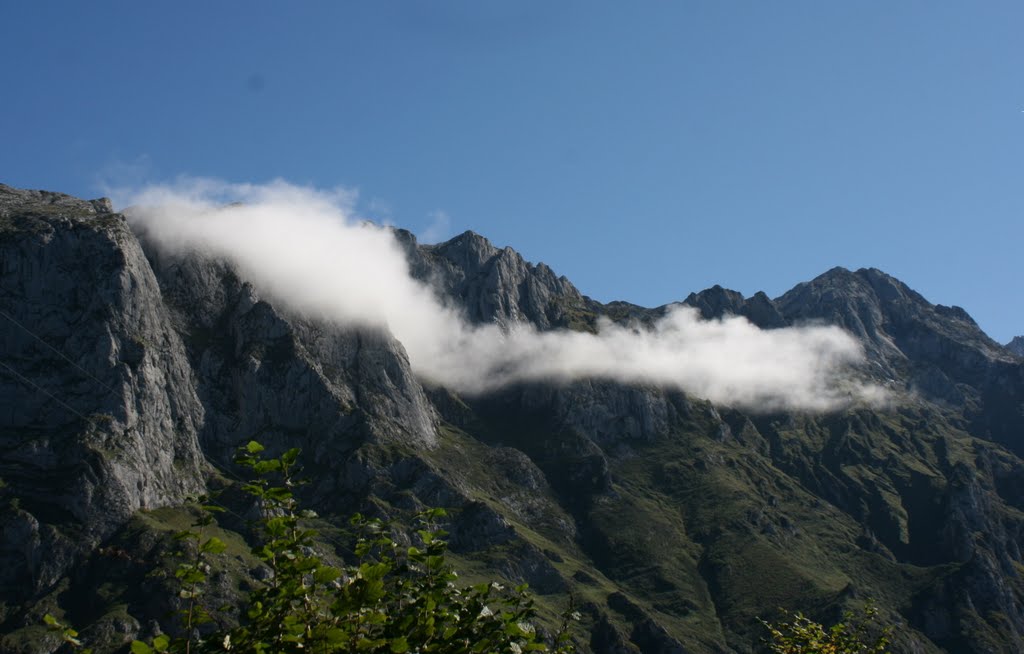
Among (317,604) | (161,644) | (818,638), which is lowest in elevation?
(818,638)

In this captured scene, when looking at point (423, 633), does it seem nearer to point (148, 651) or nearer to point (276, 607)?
point (276, 607)

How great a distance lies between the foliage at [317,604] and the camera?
11.9m

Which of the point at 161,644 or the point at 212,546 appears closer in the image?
the point at 161,644

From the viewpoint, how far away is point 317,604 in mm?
13125

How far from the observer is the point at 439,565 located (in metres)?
14.1

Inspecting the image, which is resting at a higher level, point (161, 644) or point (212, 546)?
point (212, 546)

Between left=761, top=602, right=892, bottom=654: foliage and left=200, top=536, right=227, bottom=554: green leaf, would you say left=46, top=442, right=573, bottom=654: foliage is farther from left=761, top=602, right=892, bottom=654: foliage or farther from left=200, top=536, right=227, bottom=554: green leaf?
left=761, top=602, right=892, bottom=654: foliage

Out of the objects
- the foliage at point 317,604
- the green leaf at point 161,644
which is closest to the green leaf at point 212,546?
the foliage at point 317,604

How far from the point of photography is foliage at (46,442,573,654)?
11.9m

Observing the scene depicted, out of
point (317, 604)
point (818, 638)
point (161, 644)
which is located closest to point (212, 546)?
point (161, 644)

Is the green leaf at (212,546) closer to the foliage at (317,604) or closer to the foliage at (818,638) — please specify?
the foliage at (317,604)

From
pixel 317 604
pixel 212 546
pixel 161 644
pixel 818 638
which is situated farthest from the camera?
pixel 818 638

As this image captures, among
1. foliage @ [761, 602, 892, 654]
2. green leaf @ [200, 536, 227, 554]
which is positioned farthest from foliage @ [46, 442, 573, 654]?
foliage @ [761, 602, 892, 654]

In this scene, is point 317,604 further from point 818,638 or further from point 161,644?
point 818,638
